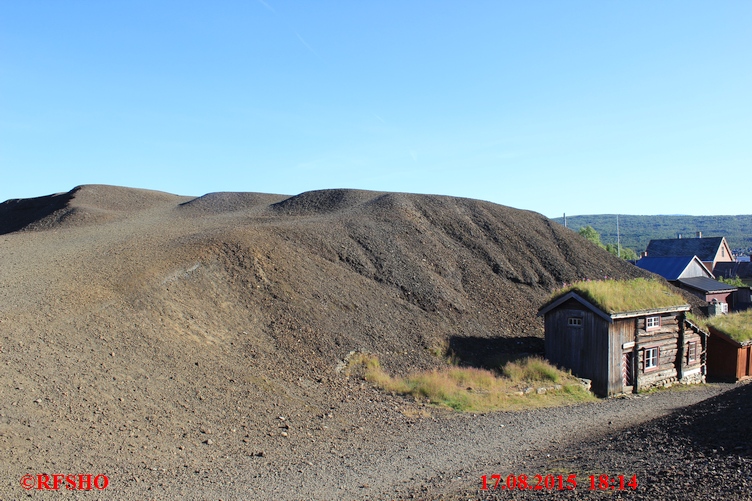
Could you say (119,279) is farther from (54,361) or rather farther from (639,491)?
(639,491)

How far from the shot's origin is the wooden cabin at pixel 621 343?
1981 cm

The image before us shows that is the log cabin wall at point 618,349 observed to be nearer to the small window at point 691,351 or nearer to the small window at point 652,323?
the small window at point 652,323

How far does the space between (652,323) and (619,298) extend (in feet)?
6.73

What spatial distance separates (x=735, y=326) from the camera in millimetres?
24031

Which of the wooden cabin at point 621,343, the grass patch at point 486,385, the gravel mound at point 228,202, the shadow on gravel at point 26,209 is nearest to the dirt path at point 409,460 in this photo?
the grass patch at point 486,385

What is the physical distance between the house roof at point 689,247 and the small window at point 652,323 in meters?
41.4

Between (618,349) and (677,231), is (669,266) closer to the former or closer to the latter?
(618,349)

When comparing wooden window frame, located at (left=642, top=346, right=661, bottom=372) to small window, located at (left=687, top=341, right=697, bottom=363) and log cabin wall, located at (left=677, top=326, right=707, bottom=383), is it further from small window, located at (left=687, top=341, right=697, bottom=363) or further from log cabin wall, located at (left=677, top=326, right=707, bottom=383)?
small window, located at (left=687, top=341, right=697, bottom=363)

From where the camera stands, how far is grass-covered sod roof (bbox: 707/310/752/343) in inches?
911

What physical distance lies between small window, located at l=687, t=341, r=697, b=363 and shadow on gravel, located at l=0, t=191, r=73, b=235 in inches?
1386

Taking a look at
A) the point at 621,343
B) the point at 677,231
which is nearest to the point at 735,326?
the point at 621,343

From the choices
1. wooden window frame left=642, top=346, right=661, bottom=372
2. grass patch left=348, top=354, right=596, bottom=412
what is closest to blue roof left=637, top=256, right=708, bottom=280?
wooden window frame left=642, top=346, right=661, bottom=372

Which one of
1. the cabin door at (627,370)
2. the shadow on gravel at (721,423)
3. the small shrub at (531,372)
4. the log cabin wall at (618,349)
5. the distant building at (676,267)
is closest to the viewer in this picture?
the shadow on gravel at (721,423)

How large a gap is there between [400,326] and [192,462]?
12267 mm
